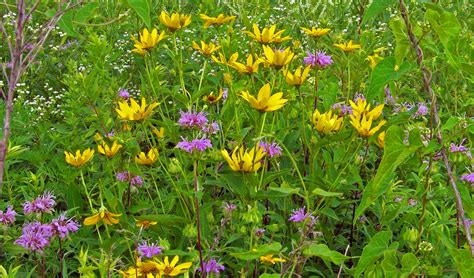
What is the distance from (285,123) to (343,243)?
401mm

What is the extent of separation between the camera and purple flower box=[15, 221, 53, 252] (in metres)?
1.54

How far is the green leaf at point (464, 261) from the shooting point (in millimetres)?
1175

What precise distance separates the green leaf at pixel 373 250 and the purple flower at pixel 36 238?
68cm

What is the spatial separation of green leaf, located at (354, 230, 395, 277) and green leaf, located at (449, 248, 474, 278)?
0.45 feet

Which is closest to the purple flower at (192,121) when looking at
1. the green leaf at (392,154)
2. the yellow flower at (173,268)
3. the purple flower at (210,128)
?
the purple flower at (210,128)

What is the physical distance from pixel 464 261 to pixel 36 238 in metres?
0.89

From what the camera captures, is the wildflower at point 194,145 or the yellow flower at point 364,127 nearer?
the wildflower at point 194,145

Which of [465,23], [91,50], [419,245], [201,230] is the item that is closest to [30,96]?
[91,50]

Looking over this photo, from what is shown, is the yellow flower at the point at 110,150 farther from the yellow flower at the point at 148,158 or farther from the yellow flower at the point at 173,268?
the yellow flower at the point at 173,268

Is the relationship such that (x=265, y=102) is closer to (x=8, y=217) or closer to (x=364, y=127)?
(x=364, y=127)

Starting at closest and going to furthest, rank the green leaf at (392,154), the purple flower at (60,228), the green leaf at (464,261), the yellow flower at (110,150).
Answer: the green leaf at (392,154) → the green leaf at (464,261) → the purple flower at (60,228) → the yellow flower at (110,150)

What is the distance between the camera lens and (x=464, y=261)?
119cm

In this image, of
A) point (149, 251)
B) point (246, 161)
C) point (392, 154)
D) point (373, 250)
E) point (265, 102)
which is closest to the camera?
point (392, 154)

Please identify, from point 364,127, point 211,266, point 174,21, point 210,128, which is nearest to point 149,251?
point 211,266
